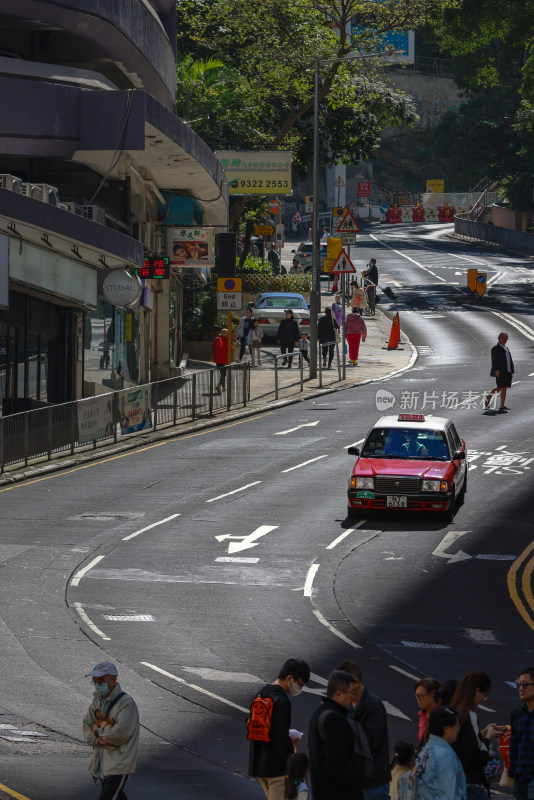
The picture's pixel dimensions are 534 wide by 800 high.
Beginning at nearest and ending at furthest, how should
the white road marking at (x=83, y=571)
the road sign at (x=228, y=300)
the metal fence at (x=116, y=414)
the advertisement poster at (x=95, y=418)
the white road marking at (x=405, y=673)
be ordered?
the white road marking at (x=405, y=673) < the white road marking at (x=83, y=571) < the metal fence at (x=116, y=414) < the advertisement poster at (x=95, y=418) < the road sign at (x=228, y=300)

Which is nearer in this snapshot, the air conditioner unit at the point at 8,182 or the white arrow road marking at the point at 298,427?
the air conditioner unit at the point at 8,182

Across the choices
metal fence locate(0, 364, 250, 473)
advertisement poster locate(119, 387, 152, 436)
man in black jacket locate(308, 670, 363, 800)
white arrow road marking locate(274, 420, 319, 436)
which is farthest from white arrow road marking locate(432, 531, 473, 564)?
Result: man in black jacket locate(308, 670, 363, 800)

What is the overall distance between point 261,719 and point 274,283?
55468 millimetres

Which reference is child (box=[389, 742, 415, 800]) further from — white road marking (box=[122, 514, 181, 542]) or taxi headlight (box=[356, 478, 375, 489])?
taxi headlight (box=[356, 478, 375, 489])

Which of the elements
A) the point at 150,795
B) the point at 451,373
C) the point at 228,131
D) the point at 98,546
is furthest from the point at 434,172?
the point at 150,795

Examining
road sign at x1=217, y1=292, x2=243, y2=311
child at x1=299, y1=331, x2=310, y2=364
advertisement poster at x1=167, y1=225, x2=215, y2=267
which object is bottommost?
child at x1=299, y1=331, x2=310, y2=364

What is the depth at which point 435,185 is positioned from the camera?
13475cm

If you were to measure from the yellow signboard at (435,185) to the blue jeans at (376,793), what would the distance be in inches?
4998

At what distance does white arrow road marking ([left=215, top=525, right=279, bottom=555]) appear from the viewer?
23.0 meters

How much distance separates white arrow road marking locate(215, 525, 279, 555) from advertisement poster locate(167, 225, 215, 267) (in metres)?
24.6

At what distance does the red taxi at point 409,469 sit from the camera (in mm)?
24859

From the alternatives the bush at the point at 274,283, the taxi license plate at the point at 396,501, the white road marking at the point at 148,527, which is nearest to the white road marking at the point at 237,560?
the white road marking at the point at 148,527

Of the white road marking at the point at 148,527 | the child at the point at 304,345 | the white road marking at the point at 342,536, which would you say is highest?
the child at the point at 304,345

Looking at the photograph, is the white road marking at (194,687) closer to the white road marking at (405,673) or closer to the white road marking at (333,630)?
the white road marking at (405,673)
